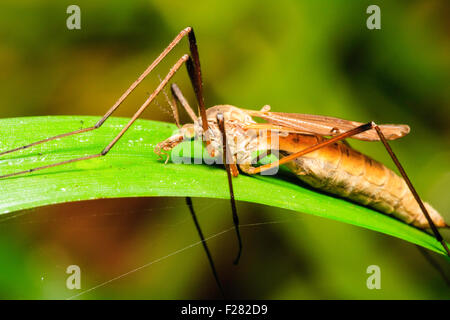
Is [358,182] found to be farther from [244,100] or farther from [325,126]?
[244,100]

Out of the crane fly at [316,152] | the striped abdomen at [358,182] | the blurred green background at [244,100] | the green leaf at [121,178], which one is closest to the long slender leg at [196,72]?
the crane fly at [316,152]

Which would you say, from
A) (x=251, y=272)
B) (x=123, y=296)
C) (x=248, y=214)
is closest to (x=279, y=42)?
(x=248, y=214)

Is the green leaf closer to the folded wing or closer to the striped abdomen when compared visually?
the striped abdomen

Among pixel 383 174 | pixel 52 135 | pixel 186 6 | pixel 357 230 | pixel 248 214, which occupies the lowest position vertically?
pixel 357 230

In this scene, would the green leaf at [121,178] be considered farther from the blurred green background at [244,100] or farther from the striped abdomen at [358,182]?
the blurred green background at [244,100]

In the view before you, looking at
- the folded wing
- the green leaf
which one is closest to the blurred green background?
the green leaf

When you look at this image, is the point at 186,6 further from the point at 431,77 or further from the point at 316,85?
the point at 431,77

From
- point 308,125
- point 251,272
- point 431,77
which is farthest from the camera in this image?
point 431,77
